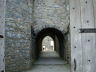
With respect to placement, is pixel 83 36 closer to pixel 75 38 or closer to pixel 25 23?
pixel 75 38

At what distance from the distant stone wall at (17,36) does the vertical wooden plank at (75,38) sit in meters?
5.10

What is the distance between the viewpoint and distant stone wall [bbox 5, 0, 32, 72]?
22.0ft

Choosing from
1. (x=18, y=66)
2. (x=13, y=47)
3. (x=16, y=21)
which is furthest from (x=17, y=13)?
(x=18, y=66)

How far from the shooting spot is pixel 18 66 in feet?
22.7

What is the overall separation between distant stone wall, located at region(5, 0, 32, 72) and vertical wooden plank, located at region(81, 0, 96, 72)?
5179mm

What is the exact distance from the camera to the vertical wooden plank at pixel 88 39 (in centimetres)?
193

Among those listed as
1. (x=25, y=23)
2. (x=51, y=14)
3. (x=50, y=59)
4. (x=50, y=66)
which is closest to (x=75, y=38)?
(x=25, y=23)

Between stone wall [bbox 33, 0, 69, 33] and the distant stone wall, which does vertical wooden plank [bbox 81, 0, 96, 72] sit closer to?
the distant stone wall

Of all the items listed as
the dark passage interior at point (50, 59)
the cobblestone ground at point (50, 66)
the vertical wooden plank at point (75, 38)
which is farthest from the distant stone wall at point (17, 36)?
the vertical wooden plank at point (75, 38)

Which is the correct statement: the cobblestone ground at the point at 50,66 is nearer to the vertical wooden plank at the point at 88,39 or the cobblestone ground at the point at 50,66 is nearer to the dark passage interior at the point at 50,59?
the dark passage interior at the point at 50,59

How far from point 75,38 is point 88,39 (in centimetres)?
17

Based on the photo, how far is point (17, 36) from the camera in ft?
23.3

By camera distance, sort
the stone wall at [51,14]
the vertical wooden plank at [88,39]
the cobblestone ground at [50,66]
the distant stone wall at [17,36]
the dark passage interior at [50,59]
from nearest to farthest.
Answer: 1. the vertical wooden plank at [88,39]
2. the distant stone wall at [17,36]
3. the cobblestone ground at [50,66]
4. the dark passage interior at [50,59]
5. the stone wall at [51,14]

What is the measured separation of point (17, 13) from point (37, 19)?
2.05 meters
